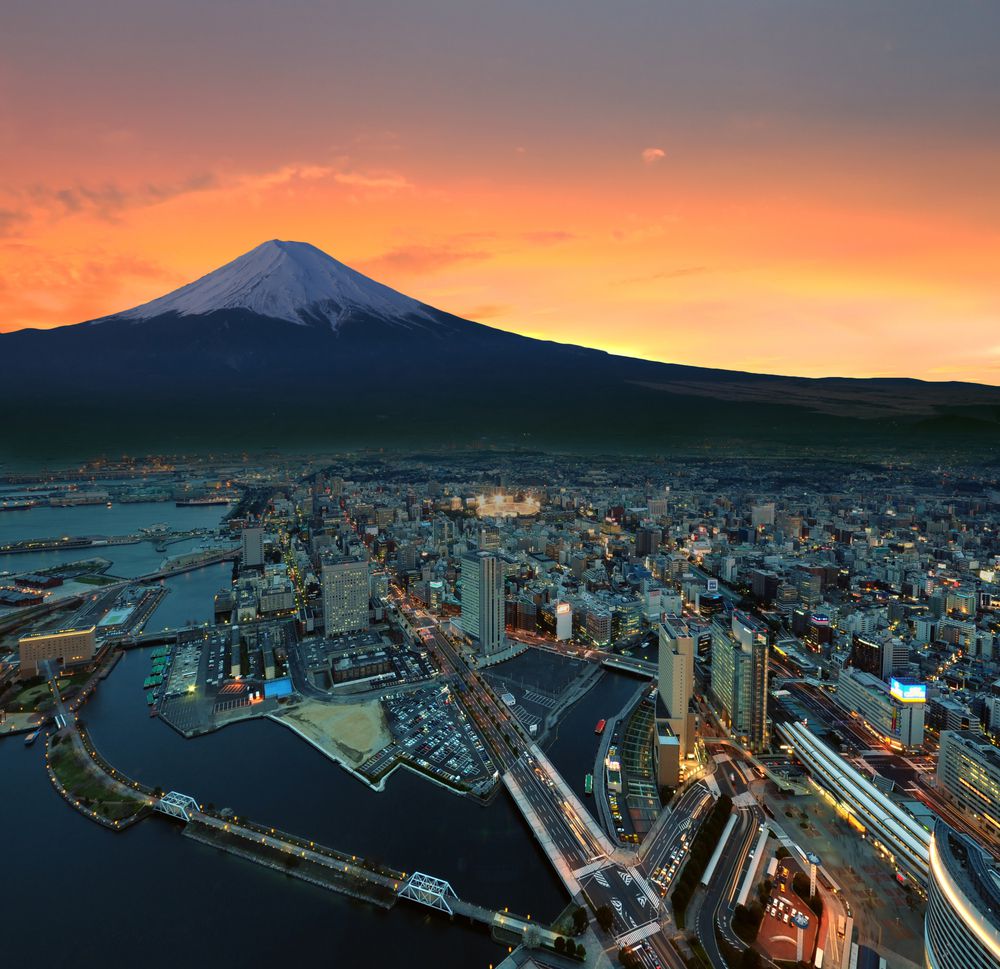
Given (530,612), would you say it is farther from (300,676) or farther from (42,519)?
(42,519)

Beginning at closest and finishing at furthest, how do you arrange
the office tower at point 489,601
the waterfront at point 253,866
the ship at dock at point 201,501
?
the waterfront at point 253,866
the office tower at point 489,601
the ship at dock at point 201,501

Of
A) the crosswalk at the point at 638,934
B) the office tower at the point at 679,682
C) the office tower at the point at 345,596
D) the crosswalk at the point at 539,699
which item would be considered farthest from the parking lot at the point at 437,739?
the office tower at the point at 345,596

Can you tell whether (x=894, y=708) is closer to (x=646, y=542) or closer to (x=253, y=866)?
(x=253, y=866)

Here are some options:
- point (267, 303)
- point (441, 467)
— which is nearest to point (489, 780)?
point (441, 467)

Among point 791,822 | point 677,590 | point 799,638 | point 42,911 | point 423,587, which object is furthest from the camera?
point 677,590

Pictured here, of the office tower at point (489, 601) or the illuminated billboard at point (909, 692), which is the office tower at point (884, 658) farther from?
the office tower at point (489, 601)
